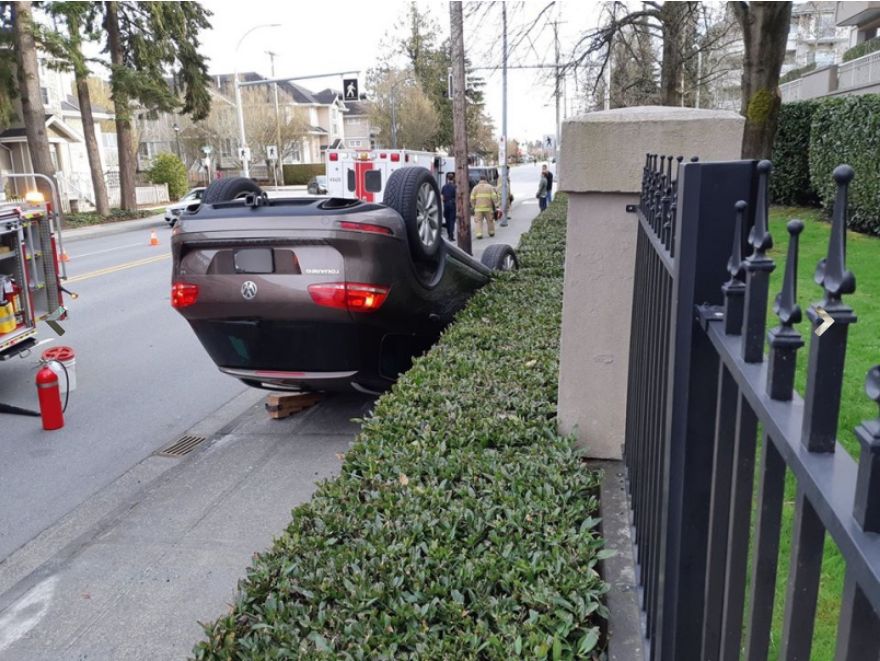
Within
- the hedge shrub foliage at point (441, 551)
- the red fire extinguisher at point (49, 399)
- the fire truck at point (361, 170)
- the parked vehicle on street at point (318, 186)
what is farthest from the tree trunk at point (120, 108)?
the hedge shrub foliage at point (441, 551)

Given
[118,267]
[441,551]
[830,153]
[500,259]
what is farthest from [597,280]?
[118,267]

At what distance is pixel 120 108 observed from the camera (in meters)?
30.2

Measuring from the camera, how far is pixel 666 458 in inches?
76.9

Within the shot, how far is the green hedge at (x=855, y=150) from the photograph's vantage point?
14078 mm

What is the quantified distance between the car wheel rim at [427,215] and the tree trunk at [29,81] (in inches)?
887

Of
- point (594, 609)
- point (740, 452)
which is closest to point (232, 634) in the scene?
point (594, 609)

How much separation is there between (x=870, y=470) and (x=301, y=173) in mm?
74442

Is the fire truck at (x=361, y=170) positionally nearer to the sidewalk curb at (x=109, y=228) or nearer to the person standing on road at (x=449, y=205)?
the person standing on road at (x=449, y=205)

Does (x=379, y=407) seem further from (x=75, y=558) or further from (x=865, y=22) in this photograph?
(x=865, y=22)

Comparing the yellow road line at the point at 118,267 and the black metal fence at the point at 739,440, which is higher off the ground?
the black metal fence at the point at 739,440

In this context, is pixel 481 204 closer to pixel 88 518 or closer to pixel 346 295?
pixel 346 295

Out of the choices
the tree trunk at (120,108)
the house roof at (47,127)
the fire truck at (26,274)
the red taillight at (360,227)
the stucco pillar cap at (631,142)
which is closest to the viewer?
the stucco pillar cap at (631,142)

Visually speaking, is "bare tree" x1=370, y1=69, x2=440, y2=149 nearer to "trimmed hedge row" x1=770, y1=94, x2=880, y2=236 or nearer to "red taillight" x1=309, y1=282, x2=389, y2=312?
"trimmed hedge row" x1=770, y1=94, x2=880, y2=236

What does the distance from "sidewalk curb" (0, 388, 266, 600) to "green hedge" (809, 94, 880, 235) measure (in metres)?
12.2
